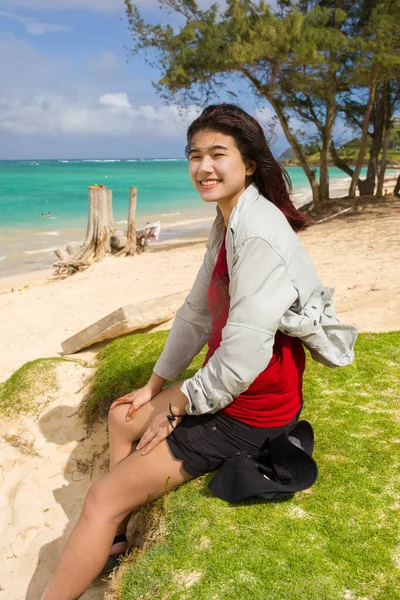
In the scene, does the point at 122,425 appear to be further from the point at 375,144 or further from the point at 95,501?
the point at 375,144

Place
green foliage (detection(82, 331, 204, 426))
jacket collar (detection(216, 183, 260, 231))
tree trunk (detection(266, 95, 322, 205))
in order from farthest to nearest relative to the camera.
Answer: tree trunk (detection(266, 95, 322, 205))
green foliage (detection(82, 331, 204, 426))
jacket collar (detection(216, 183, 260, 231))

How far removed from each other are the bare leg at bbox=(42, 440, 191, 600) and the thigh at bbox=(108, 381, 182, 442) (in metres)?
0.25

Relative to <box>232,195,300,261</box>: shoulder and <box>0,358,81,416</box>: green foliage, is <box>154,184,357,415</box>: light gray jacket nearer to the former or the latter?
<box>232,195,300,261</box>: shoulder

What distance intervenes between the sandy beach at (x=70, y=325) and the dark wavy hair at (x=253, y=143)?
7.16ft

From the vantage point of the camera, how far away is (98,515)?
2.38m

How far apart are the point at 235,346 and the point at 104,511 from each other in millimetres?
952

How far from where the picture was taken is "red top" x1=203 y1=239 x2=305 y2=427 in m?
2.43

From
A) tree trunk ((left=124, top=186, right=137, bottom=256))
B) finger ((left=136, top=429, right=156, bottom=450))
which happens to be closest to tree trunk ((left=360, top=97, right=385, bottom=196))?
tree trunk ((left=124, top=186, right=137, bottom=256))

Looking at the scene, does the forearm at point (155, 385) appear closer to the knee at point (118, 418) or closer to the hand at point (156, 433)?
the knee at point (118, 418)

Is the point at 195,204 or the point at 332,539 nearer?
the point at 332,539

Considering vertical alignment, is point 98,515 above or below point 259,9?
below

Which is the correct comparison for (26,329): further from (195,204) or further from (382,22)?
(195,204)

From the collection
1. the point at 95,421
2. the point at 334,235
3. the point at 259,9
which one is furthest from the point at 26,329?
the point at 259,9

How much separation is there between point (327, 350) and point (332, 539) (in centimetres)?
81
